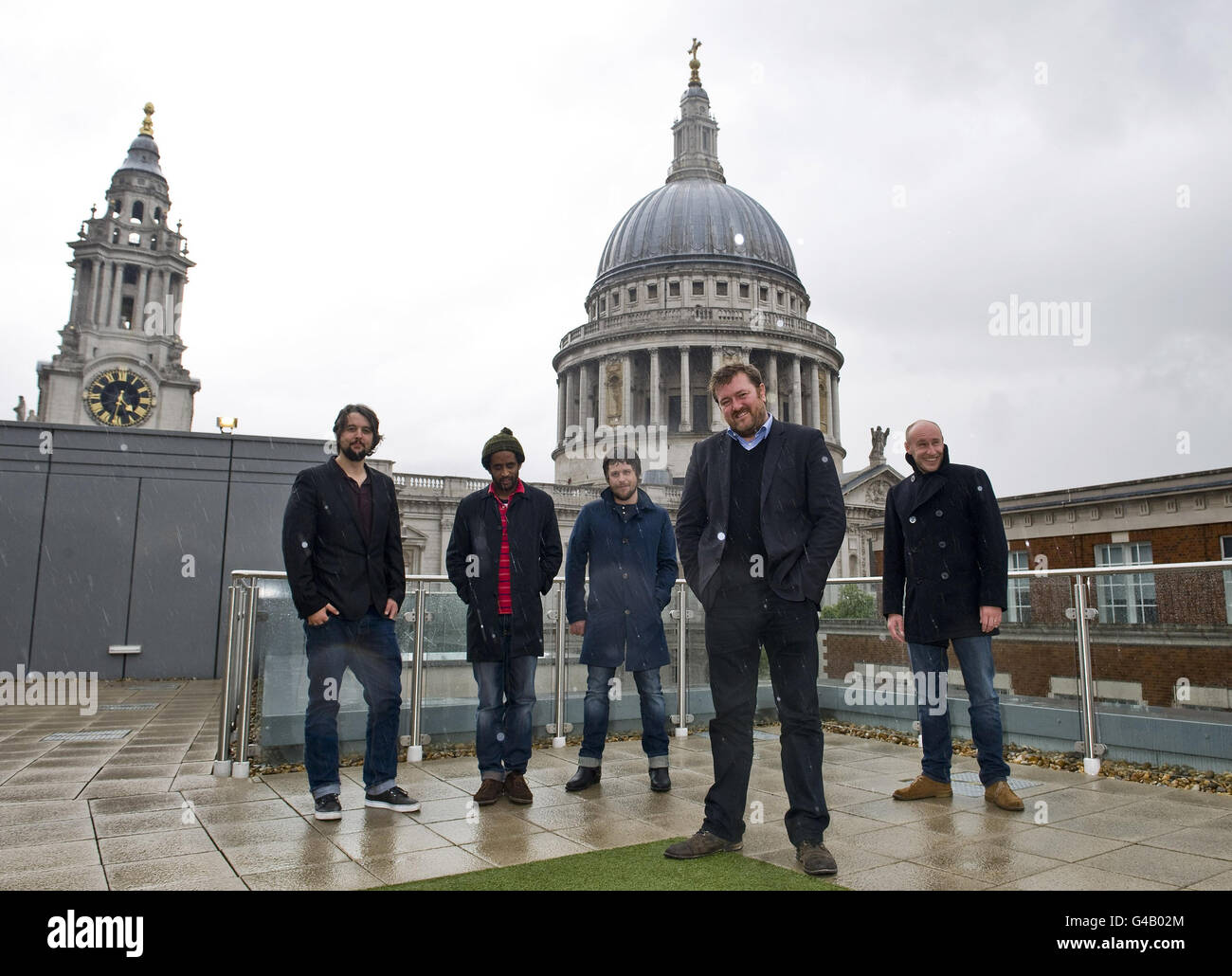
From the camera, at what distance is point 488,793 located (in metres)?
5.92

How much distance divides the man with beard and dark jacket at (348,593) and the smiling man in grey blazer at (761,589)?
2176mm

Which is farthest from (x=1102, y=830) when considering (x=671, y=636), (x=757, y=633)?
(x=671, y=636)

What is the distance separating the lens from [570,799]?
6090 millimetres

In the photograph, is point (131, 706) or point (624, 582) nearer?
point (624, 582)

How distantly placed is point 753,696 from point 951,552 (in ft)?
7.41

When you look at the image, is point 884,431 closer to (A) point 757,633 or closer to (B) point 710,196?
(B) point 710,196

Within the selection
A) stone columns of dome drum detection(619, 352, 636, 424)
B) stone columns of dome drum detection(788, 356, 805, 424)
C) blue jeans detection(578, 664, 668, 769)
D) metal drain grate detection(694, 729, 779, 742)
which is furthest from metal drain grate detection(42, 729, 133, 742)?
stone columns of dome drum detection(788, 356, 805, 424)

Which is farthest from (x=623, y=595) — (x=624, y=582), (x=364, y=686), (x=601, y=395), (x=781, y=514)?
(x=601, y=395)

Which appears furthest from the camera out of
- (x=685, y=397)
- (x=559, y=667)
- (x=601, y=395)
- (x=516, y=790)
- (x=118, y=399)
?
(x=601, y=395)

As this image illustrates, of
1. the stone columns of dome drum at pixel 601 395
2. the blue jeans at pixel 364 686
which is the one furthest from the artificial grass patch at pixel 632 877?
A: the stone columns of dome drum at pixel 601 395

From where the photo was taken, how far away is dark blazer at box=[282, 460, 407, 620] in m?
5.62

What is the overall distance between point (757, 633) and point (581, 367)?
227 feet

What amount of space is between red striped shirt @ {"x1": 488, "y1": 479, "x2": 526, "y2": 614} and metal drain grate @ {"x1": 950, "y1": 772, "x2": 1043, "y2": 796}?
11.2ft

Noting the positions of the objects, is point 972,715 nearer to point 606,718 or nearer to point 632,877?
point 606,718
